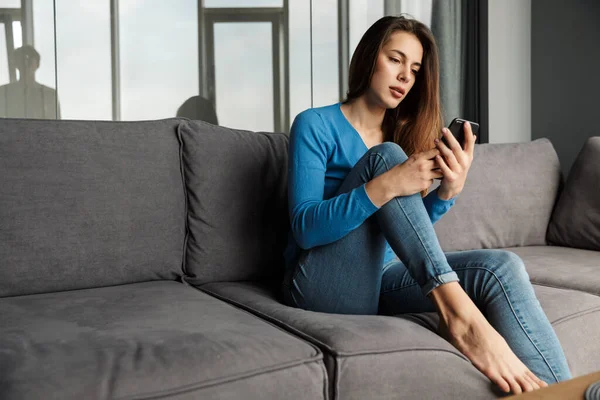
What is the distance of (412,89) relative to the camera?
178 centimetres

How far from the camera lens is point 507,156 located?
8.07 feet

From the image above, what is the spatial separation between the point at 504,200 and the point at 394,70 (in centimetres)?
95

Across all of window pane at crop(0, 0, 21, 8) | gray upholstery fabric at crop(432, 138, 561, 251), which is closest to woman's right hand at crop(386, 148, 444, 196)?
gray upholstery fabric at crop(432, 138, 561, 251)

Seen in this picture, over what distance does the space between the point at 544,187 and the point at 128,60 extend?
70.4 inches

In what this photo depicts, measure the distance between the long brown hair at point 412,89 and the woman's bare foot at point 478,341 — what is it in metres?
0.45

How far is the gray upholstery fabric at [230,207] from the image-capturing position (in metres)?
1.76

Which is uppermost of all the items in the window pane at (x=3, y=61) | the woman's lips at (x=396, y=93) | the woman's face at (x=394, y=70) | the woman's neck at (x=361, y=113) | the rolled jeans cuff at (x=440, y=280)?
the window pane at (x=3, y=61)

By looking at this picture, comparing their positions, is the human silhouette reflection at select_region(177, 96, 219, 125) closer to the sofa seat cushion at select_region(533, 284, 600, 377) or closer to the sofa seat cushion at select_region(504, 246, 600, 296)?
the sofa seat cushion at select_region(504, 246, 600, 296)

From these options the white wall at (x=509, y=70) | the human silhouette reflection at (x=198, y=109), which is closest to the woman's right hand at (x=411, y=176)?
the human silhouette reflection at (x=198, y=109)

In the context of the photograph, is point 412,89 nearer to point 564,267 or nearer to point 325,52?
point 564,267

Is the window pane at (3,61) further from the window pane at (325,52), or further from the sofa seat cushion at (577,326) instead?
the sofa seat cushion at (577,326)

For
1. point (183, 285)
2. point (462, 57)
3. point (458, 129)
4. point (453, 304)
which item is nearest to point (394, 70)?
point (458, 129)

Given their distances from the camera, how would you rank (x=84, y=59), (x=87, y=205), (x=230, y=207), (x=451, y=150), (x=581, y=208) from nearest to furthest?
1. (x=451, y=150)
2. (x=87, y=205)
3. (x=230, y=207)
4. (x=581, y=208)
5. (x=84, y=59)

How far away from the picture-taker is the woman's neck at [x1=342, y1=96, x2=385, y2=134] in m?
1.72
